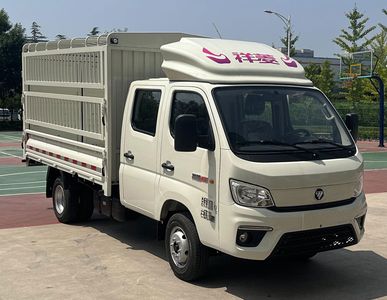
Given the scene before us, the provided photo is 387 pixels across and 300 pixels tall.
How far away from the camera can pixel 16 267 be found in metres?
6.77

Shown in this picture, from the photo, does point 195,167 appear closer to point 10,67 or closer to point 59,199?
point 59,199

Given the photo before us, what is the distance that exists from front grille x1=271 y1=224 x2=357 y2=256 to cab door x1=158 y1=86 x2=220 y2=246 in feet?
2.24

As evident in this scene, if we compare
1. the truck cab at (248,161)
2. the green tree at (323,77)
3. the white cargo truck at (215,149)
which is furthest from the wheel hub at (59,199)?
the green tree at (323,77)

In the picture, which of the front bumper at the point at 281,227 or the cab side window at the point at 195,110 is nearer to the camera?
the front bumper at the point at 281,227

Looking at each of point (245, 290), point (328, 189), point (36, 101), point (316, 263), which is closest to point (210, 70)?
point (328, 189)

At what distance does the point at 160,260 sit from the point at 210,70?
8.48 ft

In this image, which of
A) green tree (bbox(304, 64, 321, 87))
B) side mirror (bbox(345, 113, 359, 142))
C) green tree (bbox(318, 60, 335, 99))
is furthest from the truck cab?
green tree (bbox(318, 60, 335, 99))

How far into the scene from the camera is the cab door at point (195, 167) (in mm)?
5551

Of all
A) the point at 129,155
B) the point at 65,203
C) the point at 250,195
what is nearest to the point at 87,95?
the point at 129,155

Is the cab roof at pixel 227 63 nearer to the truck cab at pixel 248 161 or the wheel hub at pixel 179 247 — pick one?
the truck cab at pixel 248 161

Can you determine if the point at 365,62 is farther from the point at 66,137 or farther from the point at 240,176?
the point at 240,176

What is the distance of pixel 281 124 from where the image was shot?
5945 millimetres

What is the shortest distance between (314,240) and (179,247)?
1.51 m

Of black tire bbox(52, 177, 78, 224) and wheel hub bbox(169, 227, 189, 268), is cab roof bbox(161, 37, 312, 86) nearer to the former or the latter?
wheel hub bbox(169, 227, 189, 268)
